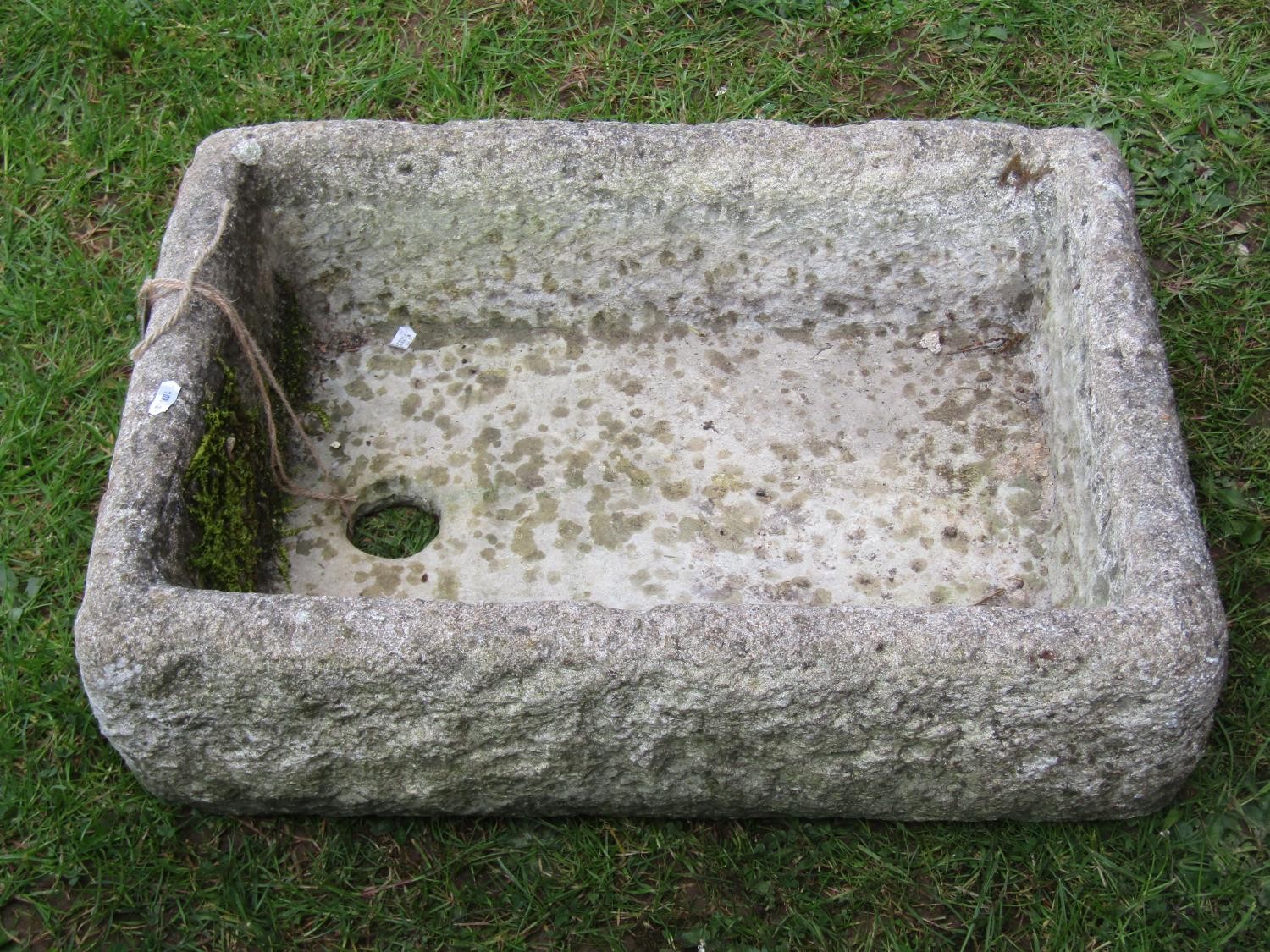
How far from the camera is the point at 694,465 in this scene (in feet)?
9.04

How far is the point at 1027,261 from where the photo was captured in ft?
9.09

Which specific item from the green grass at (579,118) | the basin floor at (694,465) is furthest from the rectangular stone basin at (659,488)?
the green grass at (579,118)

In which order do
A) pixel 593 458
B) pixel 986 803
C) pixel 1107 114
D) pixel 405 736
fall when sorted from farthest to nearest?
pixel 1107 114 → pixel 593 458 → pixel 986 803 → pixel 405 736

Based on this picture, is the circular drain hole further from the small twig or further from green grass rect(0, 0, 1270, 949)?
the small twig

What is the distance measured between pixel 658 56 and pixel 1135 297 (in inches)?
63.5

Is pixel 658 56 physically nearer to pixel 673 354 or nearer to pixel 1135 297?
pixel 673 354

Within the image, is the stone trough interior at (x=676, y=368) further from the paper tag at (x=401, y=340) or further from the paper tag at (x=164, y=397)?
the paper tag at (x=164, y=397)

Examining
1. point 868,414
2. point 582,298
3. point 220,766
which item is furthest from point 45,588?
point 868,414

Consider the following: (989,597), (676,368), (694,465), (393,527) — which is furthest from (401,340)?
(989,597)

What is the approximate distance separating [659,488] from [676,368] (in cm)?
30

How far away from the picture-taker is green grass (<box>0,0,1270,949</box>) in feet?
7.88

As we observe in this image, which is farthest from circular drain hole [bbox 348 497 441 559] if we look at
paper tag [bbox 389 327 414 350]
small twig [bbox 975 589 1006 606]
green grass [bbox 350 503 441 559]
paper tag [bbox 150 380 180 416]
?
small twig [bbox 975 589 1006 606]

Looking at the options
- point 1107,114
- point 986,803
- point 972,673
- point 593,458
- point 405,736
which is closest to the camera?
point 972,673

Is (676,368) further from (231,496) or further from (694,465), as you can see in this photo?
(231,496)
